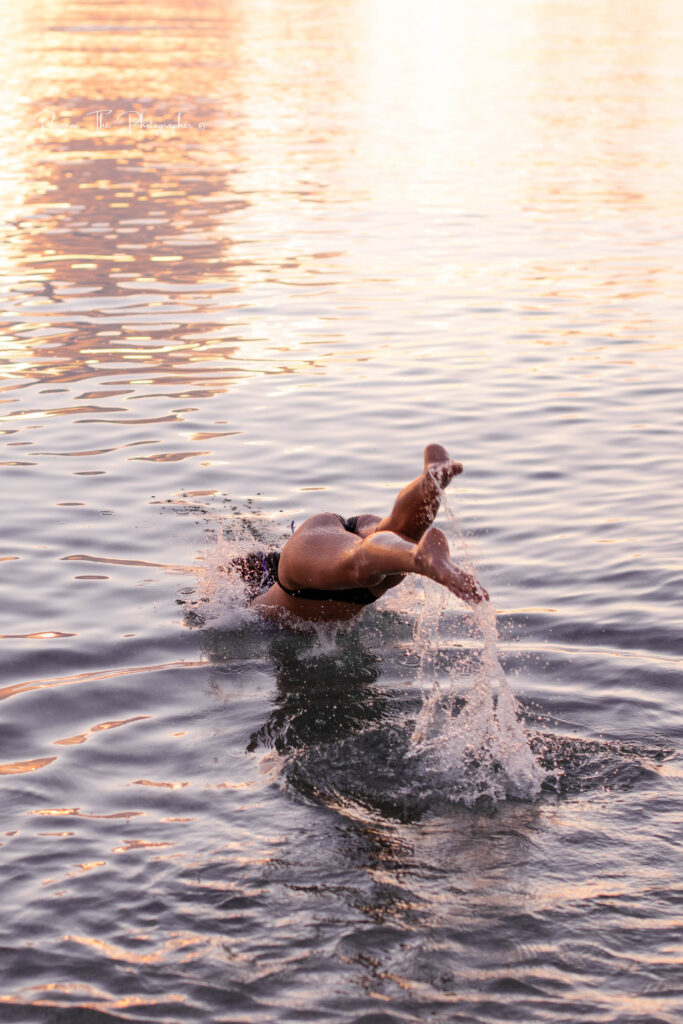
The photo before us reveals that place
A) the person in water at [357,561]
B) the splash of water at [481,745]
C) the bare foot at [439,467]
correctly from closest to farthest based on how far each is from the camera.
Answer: the person in water at [357,561] → the splash of water at [481,745] → the bare foot at [439,467]

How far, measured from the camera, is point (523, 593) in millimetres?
8430

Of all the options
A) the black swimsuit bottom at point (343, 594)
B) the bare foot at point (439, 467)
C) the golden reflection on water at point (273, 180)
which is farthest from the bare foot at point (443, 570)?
the golden reflection on water at point (273, 180)

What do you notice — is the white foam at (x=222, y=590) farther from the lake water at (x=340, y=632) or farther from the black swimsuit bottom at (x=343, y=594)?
the black swimsuit bottom at (x=343, y=594)

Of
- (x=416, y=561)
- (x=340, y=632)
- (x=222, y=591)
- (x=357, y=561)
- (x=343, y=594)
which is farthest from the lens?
(x=222, y=591)

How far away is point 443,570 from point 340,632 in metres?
2.35

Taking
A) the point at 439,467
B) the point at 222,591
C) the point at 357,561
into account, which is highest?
the point at 439,467

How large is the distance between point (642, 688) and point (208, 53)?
49617 mm

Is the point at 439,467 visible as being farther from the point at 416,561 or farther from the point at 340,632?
the point at 340,632

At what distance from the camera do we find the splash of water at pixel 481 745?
19.0 ft

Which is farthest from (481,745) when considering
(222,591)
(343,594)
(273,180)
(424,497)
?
(273,180)

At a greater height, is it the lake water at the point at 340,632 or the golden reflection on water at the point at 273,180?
the golden reflection on water at the point at 273,180

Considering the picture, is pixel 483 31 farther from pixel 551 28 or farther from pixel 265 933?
pixel 265 933

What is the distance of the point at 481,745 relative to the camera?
6055 millimetres

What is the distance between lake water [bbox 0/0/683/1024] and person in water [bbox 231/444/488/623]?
11.0 inches
